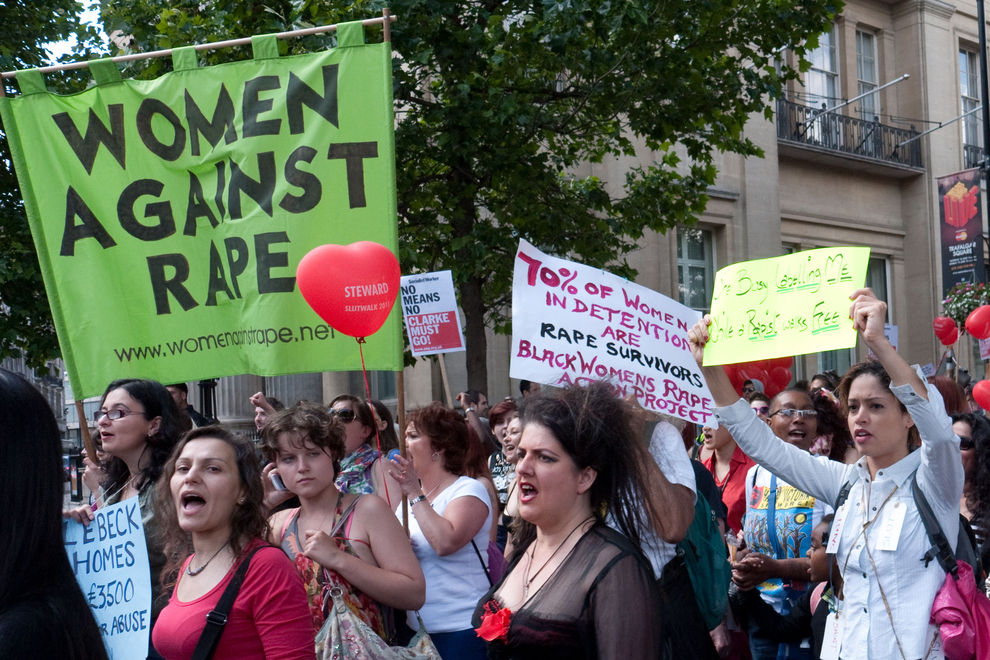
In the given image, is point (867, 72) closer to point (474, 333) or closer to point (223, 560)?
point (474, 333)

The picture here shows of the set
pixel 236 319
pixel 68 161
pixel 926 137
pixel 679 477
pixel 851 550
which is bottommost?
pixel 851 550

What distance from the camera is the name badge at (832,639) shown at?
4016 millimetres

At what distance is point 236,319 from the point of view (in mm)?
4875

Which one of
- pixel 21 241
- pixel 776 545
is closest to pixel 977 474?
Answer: pixel 776 545

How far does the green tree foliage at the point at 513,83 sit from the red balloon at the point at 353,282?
200 inches

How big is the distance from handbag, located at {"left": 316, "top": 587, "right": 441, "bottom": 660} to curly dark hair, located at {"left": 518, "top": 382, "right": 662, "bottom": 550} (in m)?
1.20

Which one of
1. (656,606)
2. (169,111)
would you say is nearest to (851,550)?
(656,606)

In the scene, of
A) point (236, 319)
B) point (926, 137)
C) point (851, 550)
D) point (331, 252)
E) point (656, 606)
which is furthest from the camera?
point (926, 137)

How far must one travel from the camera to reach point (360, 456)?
5574mm

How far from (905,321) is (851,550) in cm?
2220

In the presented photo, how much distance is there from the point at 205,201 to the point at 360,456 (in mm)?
1468

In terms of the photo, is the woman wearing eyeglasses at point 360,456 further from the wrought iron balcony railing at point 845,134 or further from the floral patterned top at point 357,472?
the wrought iron balcony railing at point 845,134

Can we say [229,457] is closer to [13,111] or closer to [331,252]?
[331,252]

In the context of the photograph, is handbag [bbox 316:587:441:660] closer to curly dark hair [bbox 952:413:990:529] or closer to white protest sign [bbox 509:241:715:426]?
white protest sign [bbox 509:241:715:426]
